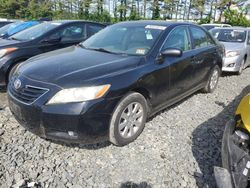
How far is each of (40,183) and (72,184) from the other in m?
0.33

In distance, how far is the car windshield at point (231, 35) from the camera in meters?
8.55

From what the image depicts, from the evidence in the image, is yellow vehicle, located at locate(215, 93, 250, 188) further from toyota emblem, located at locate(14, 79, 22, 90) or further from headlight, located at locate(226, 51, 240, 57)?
headlight, located at locate(226, 51, 240, 57)

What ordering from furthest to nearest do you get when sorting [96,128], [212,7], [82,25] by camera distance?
[212,7] → [82,25] → [96,128]

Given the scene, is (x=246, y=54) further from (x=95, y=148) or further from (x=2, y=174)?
(x=2, y=174)

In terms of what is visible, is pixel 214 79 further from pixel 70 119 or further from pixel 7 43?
pixel 7 43

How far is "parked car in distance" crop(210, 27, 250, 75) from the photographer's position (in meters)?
7.67

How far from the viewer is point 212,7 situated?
37.7 meters

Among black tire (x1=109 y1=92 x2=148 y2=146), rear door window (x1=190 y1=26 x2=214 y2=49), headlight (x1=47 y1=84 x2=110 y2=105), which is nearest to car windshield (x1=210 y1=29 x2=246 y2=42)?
rear door window (x1=190 y1=26 x2=214 y2=49)

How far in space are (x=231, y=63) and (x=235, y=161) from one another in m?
5.77

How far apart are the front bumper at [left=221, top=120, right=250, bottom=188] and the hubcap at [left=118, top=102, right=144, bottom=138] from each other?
1.23 m

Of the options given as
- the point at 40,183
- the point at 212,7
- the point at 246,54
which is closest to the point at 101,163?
the point at 40,183

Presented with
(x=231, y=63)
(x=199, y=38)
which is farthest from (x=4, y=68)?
(x=231, y=63)

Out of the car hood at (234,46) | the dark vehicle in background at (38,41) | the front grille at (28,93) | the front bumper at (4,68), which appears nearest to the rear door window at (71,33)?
the dark vehicle in background at (38,41)

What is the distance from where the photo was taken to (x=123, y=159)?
3.30m
